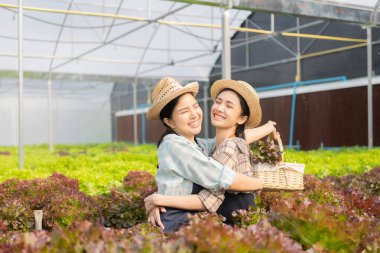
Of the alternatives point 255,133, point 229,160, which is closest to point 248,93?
point 255,133

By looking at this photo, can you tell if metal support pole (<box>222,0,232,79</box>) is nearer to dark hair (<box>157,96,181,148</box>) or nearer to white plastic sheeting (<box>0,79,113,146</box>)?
dark hair (<box>157,96,181,148</box>)

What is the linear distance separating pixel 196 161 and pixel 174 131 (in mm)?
378

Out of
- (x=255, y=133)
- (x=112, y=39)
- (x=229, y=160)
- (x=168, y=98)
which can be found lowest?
(x=229, y=160)

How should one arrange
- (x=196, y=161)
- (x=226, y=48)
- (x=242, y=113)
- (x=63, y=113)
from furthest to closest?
1. (x=63, y=113)
2. (x=226, y=48)
3. (x=242, y=113)
4. (x=196, y=161)

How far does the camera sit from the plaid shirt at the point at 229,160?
11.0 feet

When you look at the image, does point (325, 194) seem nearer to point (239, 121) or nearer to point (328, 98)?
point (239, 121)

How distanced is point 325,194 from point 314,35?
13414 millimetres

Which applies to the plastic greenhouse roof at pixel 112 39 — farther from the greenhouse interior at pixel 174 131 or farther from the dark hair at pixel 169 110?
the dark hair at pixel 169 110

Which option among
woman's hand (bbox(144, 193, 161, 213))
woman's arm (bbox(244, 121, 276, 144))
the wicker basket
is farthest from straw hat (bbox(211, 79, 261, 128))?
woman's hand (bbox(144, 193, 161, 213))

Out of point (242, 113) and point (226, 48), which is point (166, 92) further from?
point (226, 48)

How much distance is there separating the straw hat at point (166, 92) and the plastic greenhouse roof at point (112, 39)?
1161cm

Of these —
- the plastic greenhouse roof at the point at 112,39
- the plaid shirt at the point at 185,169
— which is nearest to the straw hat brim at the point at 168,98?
the plaid shirt at the point at 185,169

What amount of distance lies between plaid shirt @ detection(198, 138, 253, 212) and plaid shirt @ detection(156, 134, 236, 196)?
9 cm

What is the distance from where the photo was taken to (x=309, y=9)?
9836 millimetres
